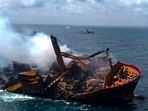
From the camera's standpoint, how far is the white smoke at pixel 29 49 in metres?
87.4

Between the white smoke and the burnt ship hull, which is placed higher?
the white smoke

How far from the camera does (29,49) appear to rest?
98.7 meters

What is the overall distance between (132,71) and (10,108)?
106ft

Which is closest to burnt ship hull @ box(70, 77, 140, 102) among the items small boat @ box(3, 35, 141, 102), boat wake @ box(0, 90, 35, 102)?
small boat @ box(3, 35, 141, 102)

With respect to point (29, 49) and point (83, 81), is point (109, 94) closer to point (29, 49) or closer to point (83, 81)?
A: point (83, 81)

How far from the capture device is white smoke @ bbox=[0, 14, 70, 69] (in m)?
87.4

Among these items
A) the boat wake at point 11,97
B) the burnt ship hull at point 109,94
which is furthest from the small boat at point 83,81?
the boat wake at point 11,97

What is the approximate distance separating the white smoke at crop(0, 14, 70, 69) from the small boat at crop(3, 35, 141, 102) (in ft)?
37.8

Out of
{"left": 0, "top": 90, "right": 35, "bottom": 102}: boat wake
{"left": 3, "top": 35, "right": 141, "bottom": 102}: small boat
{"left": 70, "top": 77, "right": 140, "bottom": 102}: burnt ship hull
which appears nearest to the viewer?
{"left": 70, "top": 77, "right": 140, "bottom": 102}: burnt ship hull

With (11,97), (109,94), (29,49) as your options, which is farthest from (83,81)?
(29,49)

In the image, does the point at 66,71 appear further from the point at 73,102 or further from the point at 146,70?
the point at 146,70

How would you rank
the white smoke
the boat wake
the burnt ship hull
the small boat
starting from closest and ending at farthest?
the burnt ship hull
the small boat
the boat wake
the white smoke

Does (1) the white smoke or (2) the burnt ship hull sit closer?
(2) the burnt ship hull

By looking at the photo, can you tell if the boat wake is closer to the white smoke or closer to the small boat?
the small boat
